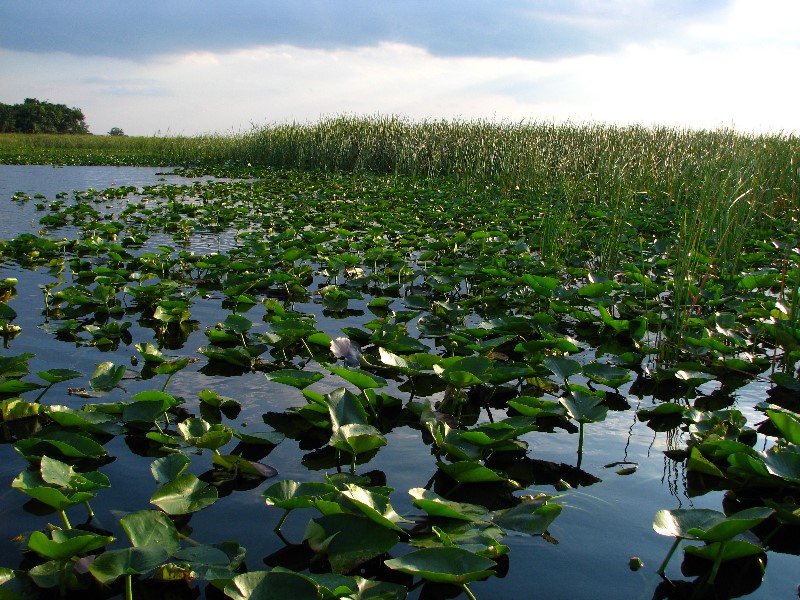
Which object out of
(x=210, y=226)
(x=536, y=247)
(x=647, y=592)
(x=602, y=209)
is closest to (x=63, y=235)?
(x=210, y=226)

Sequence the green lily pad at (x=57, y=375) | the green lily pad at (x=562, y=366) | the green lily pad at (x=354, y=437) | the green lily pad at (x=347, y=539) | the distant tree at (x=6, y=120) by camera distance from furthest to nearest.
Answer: the distant tree at (x=6, y=120), the green lily pad at (x=562, y=366), the green lily pad at (x=57, y=375), the green lily pad at (x=354, y=437), the green lily pad at (x=347, y=539)

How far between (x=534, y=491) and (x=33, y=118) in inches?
1981

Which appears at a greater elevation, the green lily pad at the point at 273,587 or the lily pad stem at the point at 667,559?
the green lily pad at the point at 273,587

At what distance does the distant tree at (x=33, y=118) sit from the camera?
42844 mm

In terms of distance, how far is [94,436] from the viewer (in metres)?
2.20

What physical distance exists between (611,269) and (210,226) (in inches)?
185

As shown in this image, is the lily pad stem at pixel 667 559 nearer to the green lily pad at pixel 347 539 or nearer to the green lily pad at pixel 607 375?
the green lily pad at pixel 347 539

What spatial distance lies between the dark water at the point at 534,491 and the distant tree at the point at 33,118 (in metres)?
48.0

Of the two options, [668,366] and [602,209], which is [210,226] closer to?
[602,209]

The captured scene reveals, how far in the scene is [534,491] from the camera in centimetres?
195

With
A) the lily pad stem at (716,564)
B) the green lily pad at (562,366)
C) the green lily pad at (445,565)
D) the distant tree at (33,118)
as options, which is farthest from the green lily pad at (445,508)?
the distant tree at (33,118)

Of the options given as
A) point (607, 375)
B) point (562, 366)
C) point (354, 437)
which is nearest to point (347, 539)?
point (354, 437)

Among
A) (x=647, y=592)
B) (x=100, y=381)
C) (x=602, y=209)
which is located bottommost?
(x=647, y=592)

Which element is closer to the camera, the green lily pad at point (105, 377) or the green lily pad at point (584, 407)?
the green lily pad at point (584, 407)
